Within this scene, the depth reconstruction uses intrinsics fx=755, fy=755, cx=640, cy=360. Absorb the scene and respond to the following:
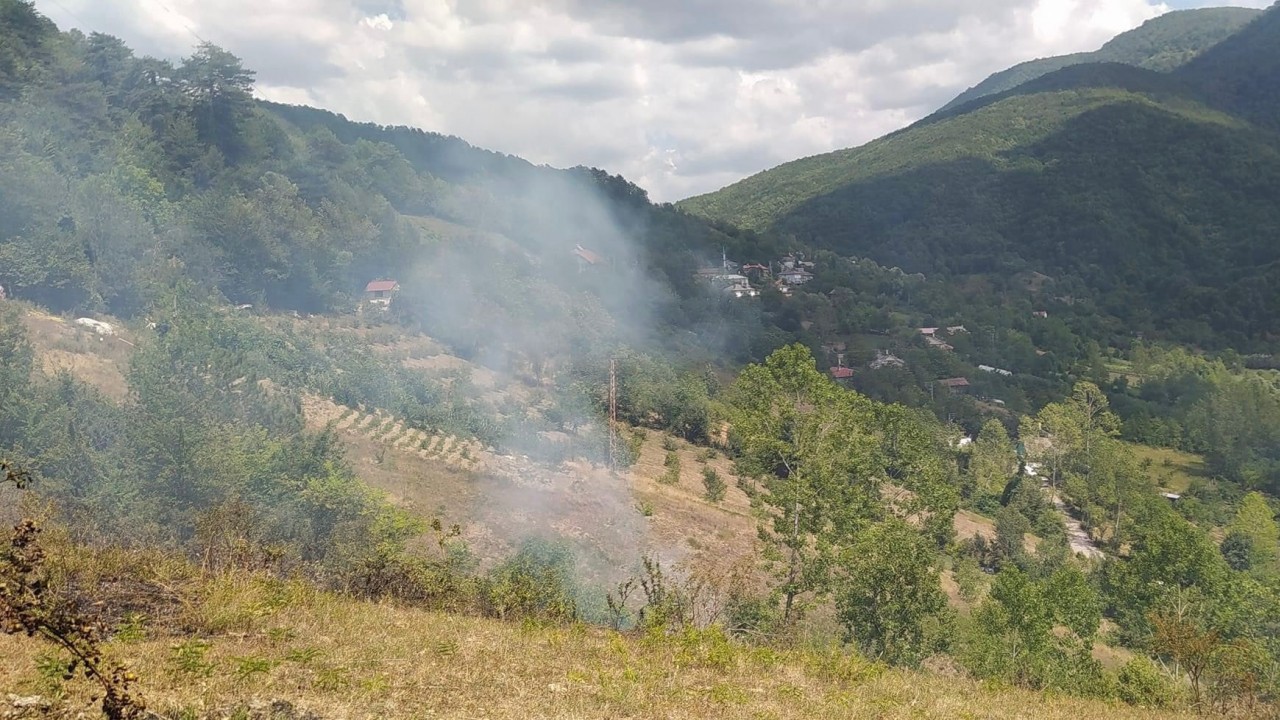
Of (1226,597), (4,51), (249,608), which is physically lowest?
(1226,597)

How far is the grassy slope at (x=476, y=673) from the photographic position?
183 inches

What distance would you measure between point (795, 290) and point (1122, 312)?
49.8 metres

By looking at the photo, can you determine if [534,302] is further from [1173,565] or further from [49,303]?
[1173,565]

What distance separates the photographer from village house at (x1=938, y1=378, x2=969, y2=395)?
7231 centimetres

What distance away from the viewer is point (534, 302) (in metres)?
53.6

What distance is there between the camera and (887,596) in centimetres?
1491

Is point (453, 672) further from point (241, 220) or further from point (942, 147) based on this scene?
point (942, 147)

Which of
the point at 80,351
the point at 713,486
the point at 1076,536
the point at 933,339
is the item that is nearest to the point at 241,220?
the point at 80,351

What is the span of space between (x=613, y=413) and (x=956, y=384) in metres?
49.6

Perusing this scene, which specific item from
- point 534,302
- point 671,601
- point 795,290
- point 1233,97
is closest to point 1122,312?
point 795,290

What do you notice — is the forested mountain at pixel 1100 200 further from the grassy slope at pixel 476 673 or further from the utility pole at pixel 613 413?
the grassy slope at pixel 476 673

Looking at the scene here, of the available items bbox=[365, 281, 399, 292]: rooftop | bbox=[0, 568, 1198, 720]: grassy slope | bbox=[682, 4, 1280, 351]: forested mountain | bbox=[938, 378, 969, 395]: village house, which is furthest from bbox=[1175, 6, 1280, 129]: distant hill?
bbox=[0, 568, 1198, 720]: grassy slope

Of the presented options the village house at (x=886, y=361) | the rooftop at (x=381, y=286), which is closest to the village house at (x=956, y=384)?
the village house at (x=886, y=361)

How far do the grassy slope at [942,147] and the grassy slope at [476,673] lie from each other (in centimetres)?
14418
